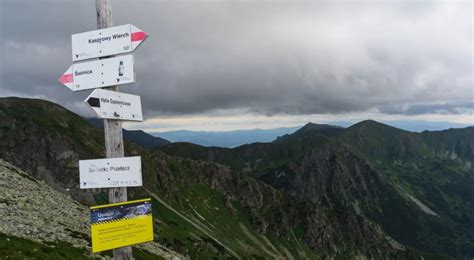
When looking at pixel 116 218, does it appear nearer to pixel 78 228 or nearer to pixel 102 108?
pixel 102 108

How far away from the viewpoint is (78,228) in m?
48.7

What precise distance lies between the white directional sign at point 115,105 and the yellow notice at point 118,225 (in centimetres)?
301

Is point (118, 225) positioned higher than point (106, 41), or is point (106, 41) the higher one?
point (106, 41)

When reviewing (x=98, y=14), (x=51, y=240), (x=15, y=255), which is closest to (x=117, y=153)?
(x=98, y=14)

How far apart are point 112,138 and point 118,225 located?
115 inches

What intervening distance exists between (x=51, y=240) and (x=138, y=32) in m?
31.1

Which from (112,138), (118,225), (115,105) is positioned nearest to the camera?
(118,225)

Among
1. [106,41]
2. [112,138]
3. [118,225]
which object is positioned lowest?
[118,225]

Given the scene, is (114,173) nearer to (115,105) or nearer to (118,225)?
(118,225)

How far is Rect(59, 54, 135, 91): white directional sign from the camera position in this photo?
1254 cm

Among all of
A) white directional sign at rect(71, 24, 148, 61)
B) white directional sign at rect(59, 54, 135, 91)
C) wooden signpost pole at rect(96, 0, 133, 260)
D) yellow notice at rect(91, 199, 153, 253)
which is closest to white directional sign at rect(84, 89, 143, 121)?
wooden signpost pole at rect(96, 0, 133, 260)

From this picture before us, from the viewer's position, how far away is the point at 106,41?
12.8 m

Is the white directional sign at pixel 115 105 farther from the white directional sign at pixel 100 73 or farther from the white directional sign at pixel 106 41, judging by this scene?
the white directional sign at pixel 106 41

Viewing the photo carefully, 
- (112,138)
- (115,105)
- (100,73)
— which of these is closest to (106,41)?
(100,73)
